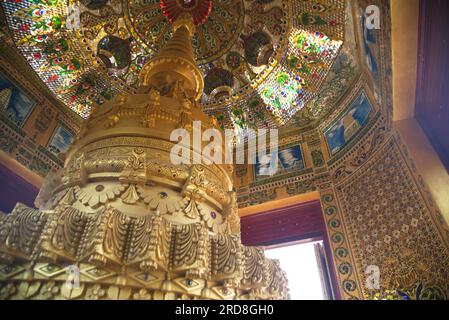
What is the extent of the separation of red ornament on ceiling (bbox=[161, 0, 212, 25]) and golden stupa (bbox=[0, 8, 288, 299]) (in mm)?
5787

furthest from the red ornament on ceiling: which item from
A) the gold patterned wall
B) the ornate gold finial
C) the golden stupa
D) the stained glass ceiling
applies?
the golden stupa

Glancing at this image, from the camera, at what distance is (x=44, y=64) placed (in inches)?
231

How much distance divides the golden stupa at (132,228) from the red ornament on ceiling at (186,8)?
5787 millimetres

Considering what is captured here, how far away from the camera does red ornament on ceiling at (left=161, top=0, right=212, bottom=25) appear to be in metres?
7.30

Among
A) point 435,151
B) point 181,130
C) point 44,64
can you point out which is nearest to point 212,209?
point 181,130

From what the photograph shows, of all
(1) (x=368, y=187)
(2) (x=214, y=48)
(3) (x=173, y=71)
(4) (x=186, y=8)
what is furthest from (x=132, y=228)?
(4) (x=186, y=8)

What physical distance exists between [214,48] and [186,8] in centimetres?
118

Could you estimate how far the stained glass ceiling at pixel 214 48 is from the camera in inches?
230

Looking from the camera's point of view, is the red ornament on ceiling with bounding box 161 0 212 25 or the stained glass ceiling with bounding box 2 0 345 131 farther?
the red ornament on ceiling with bounding box 161 0 212 25

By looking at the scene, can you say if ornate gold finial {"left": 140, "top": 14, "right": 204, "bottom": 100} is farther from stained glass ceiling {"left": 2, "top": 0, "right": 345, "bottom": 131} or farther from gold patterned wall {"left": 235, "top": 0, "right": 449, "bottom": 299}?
stained glass ceiling {"left": 2, "top": 0, "right": 345, "bottom": 131}

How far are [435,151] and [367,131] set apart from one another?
80.9 inches

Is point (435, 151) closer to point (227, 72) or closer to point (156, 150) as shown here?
point (156, 150)

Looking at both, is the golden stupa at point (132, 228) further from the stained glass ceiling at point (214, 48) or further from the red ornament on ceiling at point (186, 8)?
the red ornament on ceiling at point (186, 8)

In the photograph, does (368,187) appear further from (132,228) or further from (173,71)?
(132,228)
